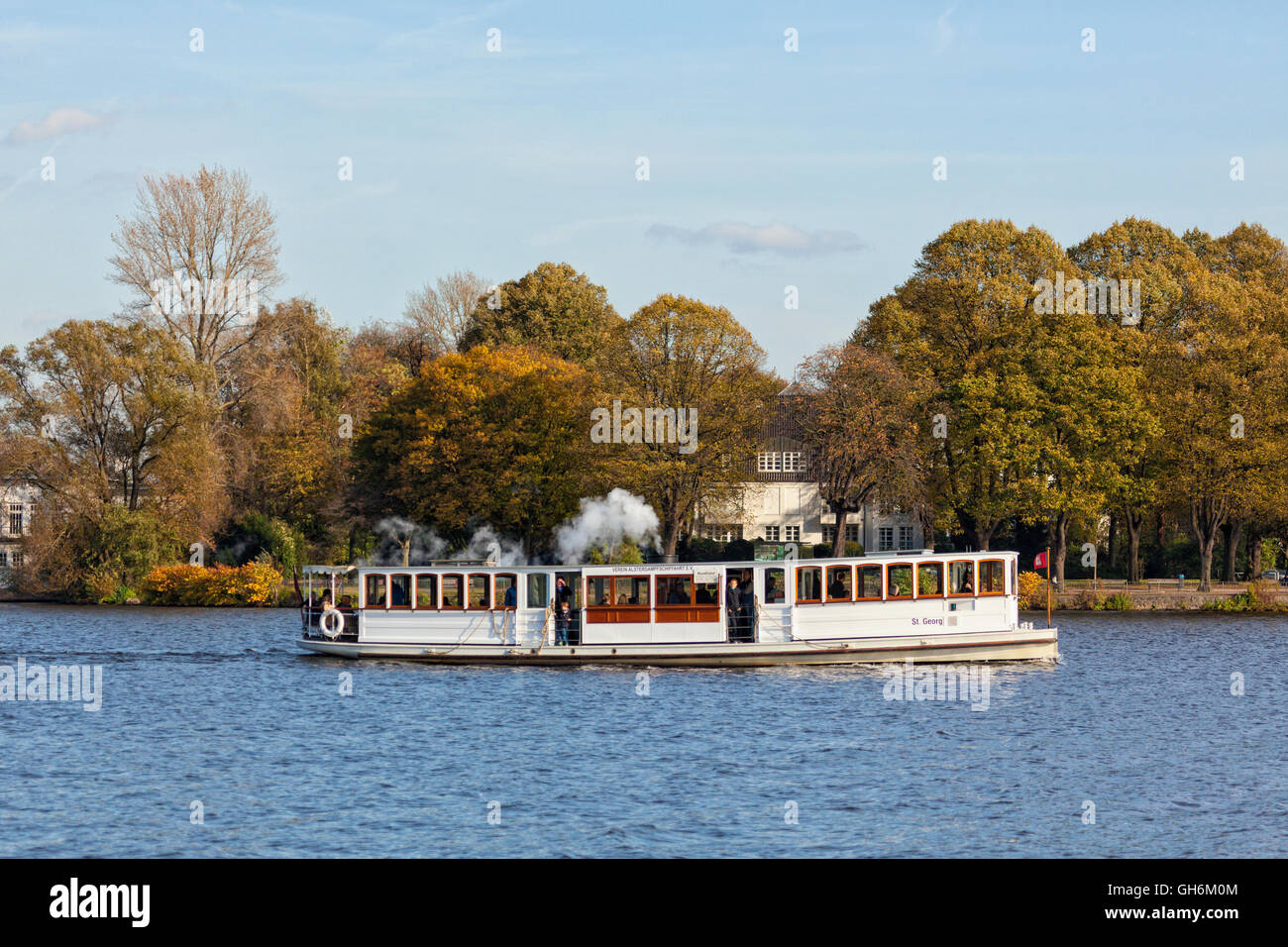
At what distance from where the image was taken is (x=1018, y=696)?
44906mm

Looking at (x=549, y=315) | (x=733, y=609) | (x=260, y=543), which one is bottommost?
(x=733, y=609)

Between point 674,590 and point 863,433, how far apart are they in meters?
32.1

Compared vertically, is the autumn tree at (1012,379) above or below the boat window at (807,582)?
above

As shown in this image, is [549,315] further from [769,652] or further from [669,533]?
[769,652]

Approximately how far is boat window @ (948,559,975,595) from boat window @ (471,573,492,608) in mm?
15378

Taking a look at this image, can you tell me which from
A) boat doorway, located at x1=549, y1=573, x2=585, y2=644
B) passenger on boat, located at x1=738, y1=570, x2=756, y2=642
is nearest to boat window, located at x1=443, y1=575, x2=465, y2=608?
boat doorway, located at x1=549, y1=573, x2=585, y2=644

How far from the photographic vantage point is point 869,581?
49.2 metres

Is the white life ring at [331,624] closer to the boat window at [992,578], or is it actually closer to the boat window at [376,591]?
the boat window at [376,591]

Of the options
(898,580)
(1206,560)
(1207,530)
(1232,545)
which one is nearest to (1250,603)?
(1206,560)

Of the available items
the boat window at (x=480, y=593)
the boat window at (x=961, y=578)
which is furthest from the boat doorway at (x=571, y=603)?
the boat window at (x=961, y=578)

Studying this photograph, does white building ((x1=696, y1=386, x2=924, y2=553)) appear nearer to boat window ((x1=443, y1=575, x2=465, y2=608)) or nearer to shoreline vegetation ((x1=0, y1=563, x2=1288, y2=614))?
shoreline vegetation ((x1=0, y1=563, x2=1288, y2=614))

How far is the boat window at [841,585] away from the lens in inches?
1934

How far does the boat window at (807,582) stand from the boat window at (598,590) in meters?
6.18
